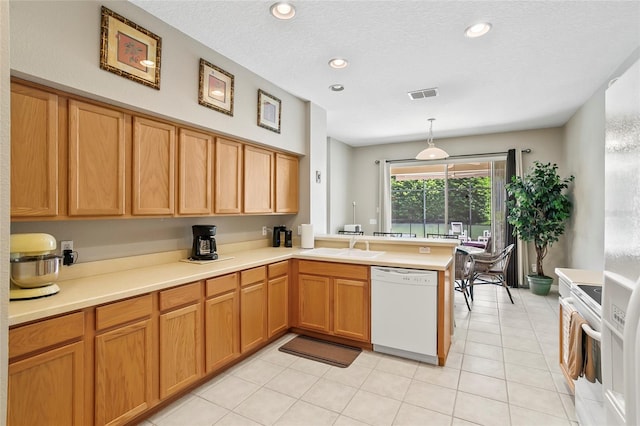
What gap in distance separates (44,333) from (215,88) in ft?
7.05

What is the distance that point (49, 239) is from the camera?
5.54 feet

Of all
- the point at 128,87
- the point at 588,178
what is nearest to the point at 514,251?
the point at 588,178

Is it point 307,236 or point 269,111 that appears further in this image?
point 307,236

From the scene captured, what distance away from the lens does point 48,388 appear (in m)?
1.51

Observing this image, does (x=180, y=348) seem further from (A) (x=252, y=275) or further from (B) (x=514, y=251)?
(B) (x=514, y=251)

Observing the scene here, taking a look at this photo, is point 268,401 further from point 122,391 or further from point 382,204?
point 382,204

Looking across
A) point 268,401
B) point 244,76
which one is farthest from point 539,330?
point 244,76

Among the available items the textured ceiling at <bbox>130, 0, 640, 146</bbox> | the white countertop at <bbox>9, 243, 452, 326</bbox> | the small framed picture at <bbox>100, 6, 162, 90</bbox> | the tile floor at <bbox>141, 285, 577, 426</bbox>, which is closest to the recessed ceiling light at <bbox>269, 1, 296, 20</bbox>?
the textured ceiling at <bbox>130, 0, 640, 146</bbox>

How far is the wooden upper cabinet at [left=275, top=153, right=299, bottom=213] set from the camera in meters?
3.67

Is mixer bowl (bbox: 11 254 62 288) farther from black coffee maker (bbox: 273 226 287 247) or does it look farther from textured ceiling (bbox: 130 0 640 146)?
black coffee maker (bbox: 273 226 287 247)

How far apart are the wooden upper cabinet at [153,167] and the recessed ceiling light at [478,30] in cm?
243

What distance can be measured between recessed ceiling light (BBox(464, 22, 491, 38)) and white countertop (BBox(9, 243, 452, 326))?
6.10 ft

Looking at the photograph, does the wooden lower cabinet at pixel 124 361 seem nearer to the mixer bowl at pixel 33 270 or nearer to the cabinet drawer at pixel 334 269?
the mixer bowl at pixel 33 270

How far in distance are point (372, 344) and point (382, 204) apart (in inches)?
160
